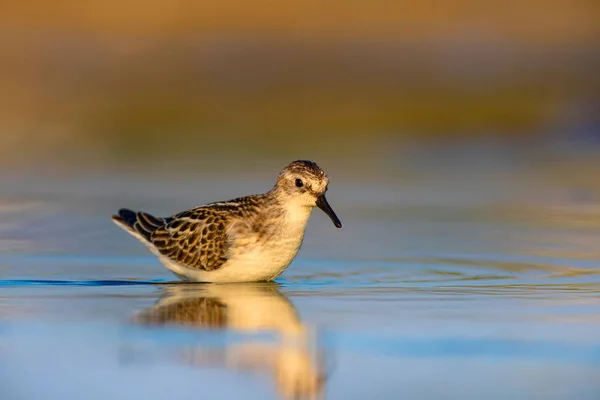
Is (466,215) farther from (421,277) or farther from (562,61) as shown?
(562,61)

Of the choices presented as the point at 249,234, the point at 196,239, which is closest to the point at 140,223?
the point at 196,239

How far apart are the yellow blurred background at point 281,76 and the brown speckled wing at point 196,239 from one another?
756 cm

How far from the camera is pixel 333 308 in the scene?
9227 mm

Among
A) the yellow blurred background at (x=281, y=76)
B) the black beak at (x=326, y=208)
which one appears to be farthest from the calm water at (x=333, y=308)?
the yellow blurred background at (x=281, y=76)

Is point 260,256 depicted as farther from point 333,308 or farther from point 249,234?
point 333,308

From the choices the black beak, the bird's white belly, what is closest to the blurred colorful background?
the bird's white belly

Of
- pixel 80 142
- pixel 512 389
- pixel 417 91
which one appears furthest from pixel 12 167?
pixel 512 389

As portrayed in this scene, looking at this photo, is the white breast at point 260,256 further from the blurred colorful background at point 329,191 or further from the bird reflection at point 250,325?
the blurred colorful background at point 329,191

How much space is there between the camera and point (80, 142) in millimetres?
20906

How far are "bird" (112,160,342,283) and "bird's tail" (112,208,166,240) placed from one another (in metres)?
0.33

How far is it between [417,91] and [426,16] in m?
6.94

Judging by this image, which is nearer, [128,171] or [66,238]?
[66,238]

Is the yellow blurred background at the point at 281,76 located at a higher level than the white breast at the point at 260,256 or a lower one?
higher

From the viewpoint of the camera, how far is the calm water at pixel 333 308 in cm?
710
